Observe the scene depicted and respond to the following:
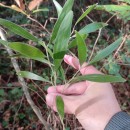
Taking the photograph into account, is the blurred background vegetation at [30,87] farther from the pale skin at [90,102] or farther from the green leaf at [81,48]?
the green leaf at [81,48]

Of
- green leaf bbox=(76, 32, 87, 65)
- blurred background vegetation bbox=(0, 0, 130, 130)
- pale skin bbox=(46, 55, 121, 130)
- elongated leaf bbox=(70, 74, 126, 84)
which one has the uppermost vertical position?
green leaf bbox=(76, 32, 87, 65)

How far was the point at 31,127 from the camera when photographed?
7.07ft

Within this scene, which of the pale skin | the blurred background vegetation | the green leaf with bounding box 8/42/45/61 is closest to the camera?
the green leaf with bounding box 8/42/45/61

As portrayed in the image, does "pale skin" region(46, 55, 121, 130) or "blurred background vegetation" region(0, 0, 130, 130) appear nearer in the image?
"pale skin" region(46, 55, 121, 130)

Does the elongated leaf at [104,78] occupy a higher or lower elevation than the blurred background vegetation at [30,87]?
higher

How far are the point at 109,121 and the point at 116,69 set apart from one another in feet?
3.38

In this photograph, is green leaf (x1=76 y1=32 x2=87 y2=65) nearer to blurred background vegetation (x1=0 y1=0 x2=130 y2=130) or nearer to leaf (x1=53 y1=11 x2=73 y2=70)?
leaf (x1=53 y1=11 x2=73 y2=70)

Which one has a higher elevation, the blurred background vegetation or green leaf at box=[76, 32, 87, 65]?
green leaf at box=[76, 32, 87, 65]

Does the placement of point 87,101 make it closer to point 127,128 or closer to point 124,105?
point 127,128

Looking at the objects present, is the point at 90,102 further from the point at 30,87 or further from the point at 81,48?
the point at 30,87

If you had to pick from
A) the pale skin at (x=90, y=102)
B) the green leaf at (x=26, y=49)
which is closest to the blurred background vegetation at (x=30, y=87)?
the pale skin at (x=90, y=102)

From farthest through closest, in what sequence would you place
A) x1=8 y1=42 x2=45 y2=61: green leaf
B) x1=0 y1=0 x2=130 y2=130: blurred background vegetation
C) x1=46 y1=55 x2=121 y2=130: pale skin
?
x1=0 y1=0 x2=130 y2=130: blurred background vegetation
x1=46 y1=55 x2=121 y2=130: pale skin
x1=8 y1=42 x2=45 y2=61: green leaf

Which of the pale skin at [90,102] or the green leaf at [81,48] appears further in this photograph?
the pale skin at [90,102]

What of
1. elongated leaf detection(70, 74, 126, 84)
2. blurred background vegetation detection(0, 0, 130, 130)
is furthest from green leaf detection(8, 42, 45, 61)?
blurred background vegetation detection(0, 0, 130, 130)
